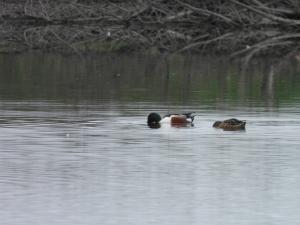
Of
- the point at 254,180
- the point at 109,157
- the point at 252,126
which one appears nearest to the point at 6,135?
the point at 109,157

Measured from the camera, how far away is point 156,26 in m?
30.3

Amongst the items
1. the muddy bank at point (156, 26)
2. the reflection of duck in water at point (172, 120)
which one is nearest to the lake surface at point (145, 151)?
the reflection of duck in water at point (172, 120)

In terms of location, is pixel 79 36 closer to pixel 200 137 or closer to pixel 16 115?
pixel 16 115

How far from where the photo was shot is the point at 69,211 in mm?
9438

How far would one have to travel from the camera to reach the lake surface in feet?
31.4

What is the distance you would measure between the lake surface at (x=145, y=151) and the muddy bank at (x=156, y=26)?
17.7 ft

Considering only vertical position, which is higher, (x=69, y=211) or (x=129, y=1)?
(x=129, y=1)

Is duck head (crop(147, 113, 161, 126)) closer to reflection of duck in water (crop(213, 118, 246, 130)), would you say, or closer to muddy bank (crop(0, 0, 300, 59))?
reflection of duck in water (crop(213, 118, 246, 130))

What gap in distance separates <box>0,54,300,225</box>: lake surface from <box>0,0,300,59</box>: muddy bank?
5.38 m

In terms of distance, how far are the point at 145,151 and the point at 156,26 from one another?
17.5 m

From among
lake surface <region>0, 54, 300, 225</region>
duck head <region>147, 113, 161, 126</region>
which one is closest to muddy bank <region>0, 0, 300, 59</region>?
lake surface <region>0, 54, 300, 225</region>

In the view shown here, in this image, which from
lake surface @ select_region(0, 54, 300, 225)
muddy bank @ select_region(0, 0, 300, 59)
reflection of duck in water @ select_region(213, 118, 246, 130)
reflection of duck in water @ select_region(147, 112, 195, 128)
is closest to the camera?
lake surface @ select_region(0, 54, 300, 225)

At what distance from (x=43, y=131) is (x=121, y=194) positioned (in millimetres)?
4797

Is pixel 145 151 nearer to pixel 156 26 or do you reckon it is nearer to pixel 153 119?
pixel 153 119
